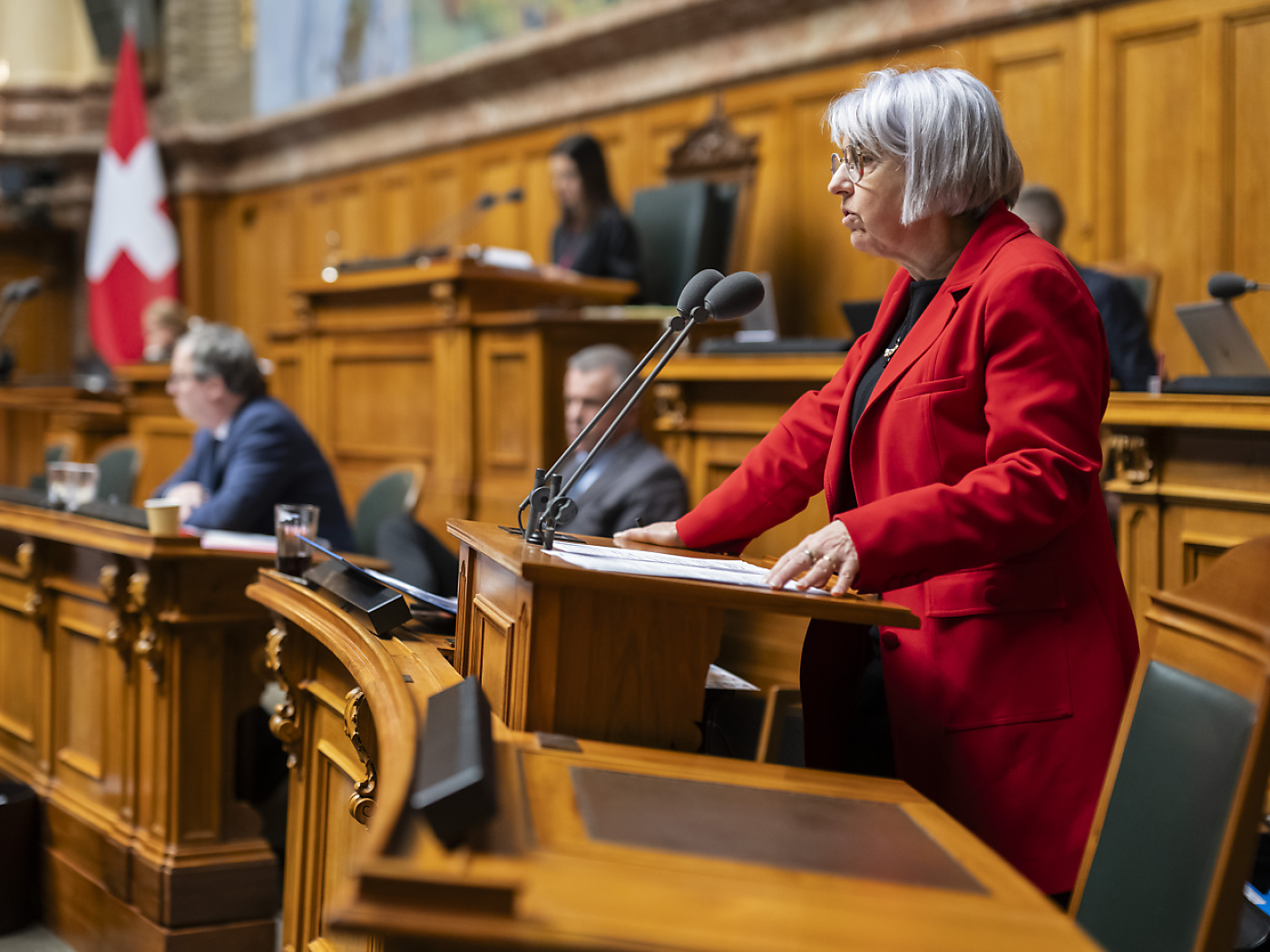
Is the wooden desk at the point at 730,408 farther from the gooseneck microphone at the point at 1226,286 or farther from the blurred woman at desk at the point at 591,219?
the blurred woman at desk at the point at 591,219

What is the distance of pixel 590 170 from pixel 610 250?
14.7 inches

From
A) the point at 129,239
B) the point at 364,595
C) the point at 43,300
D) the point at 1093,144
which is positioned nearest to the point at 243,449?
the point at 364,595

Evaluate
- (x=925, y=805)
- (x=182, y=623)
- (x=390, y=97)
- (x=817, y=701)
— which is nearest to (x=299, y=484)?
(x=182, y=623)

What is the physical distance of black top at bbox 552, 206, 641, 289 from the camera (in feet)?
17.7

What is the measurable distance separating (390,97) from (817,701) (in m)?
7.47

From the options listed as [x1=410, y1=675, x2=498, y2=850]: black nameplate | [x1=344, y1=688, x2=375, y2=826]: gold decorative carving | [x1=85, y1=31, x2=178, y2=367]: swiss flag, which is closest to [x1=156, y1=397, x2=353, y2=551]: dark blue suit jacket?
[x1=344, y1=688, x2=375, y2=826]: gold decorative carving

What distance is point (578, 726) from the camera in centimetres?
136

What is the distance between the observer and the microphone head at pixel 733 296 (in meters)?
1.54

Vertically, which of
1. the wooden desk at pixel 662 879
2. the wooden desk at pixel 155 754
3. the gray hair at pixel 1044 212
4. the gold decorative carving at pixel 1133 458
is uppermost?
the gray hair at pixel 1044 212

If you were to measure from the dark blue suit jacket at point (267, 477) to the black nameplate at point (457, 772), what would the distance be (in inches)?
92.3

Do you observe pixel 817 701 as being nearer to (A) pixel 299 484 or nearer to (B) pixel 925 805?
(B) pixel 925 805

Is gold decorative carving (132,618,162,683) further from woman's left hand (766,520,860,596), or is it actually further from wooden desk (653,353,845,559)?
woman's left hand (766,520,860,596)

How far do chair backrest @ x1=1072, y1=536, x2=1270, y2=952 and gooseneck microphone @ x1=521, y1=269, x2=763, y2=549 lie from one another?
59 centimetres


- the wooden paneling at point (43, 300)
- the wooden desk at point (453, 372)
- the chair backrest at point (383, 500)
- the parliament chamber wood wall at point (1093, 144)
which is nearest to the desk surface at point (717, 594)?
the parliament chamber wood wall at point (1093, 144)
